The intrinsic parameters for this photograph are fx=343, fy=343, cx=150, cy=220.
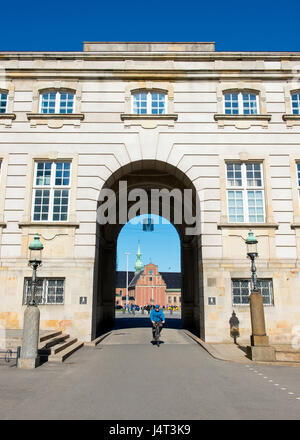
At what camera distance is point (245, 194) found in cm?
1614

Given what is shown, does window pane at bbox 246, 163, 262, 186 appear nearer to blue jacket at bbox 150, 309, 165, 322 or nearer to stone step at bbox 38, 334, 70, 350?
blue jacket at bbox 150, 309, 165, 322

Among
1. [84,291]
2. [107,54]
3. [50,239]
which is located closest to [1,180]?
[50,239]

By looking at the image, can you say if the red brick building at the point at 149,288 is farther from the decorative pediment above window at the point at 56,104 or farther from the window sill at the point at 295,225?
the window sill at the point at 295,225

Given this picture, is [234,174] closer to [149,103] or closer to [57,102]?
[149,103]

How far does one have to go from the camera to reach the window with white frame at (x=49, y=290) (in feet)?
49.8

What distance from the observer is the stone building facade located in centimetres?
1510

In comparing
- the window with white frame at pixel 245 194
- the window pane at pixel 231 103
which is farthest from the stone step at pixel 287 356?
the window pane at pixel 231 103

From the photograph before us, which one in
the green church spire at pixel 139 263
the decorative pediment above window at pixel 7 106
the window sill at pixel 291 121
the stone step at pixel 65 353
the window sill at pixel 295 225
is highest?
the green church spire at pixel 139 263

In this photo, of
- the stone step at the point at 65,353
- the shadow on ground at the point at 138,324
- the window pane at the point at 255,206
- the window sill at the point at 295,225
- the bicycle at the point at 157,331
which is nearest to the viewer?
the stone step at the point at 65,353

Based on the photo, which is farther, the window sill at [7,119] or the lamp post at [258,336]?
the window sill at [7,119]

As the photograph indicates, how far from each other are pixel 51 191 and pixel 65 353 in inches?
299

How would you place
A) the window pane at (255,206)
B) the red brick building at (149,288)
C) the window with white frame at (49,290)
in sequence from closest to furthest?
1. the window with white frame at (49,290)
2. the window pane at (255,206)
3. the red brick building at (149,288)

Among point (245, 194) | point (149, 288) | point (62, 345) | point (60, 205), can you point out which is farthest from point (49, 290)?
point (149, 288)

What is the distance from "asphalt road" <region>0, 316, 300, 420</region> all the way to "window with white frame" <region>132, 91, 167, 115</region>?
11464mm
